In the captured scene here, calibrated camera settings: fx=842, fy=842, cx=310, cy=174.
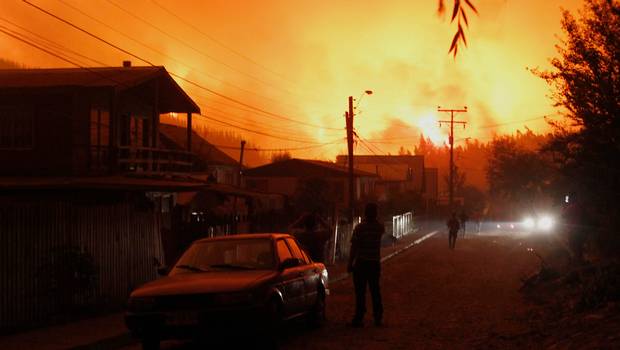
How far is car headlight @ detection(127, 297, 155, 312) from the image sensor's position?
1026 cm

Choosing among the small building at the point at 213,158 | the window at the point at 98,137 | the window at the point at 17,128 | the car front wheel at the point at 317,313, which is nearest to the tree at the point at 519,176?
the small building at the point at 213,158

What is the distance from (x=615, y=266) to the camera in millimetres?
14852

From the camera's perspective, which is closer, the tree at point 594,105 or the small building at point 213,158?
the tree at point 594,105

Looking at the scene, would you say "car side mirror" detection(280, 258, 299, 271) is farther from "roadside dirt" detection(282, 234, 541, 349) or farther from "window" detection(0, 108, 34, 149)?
"window" detection(0, 108, 34, 149)

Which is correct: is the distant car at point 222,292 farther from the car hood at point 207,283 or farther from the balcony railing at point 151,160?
the balcony railing at point 151,160

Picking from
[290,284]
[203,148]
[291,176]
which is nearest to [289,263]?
[290,284]

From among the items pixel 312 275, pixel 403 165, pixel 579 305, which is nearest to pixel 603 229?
pixel 579 305

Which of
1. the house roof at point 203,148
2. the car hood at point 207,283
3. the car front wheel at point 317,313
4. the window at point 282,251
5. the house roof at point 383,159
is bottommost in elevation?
the car front wheel at point 317,313

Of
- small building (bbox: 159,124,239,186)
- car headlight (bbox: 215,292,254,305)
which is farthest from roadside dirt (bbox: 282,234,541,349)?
small building (bbox: 159,124,239,186)

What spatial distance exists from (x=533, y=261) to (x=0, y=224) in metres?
21.7

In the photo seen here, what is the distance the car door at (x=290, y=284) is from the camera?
1113 centimetres

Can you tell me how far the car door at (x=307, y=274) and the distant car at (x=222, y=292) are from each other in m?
0.04

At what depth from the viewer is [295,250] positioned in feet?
42.0

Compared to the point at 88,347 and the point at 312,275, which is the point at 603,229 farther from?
the point at 88,347
